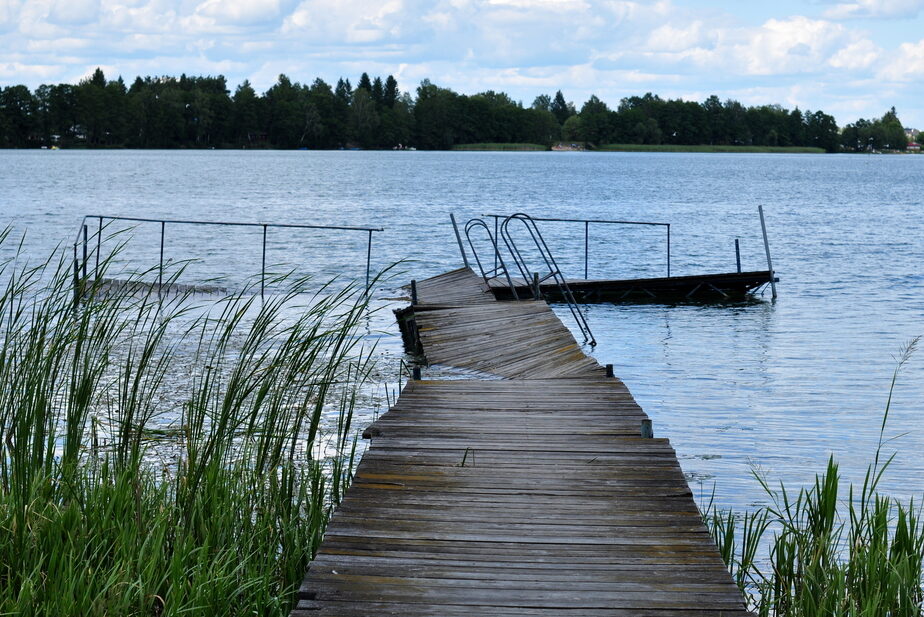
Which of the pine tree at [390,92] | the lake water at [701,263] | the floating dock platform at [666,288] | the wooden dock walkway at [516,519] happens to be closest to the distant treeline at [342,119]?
the pine tree at [390,92]

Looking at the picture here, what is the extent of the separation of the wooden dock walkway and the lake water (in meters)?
1.83

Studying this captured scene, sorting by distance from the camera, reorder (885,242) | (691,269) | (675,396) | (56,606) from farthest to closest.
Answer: (885,242)
(691,269)
(675,396)
(56,606)

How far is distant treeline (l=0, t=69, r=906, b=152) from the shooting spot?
160m

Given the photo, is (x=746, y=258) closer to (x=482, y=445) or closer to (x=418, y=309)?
(x=418, y=309)

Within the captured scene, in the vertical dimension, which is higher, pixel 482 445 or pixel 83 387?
pixel 83 387

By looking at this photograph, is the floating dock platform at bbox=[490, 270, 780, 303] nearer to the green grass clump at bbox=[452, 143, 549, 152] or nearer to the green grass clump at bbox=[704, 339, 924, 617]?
the green grass clump at bbox=[704, 339, 924, 617]

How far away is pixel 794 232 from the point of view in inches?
1642

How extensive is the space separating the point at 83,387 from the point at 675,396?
831cm

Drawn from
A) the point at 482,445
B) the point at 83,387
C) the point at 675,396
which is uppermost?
the point at 83,387

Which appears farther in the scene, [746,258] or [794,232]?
[794,232]

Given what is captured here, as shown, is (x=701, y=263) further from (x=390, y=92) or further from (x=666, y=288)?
(x=390, y=92)

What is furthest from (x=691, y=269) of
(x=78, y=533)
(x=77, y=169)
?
(x=77, y=169)

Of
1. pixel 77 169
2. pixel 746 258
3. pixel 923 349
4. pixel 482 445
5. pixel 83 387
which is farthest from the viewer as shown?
pixel 77 169

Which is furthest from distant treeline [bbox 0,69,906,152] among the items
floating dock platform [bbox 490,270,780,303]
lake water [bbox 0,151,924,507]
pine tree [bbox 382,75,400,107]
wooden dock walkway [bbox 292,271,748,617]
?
wooden dock walkway [bbox 292,271,748,617]
